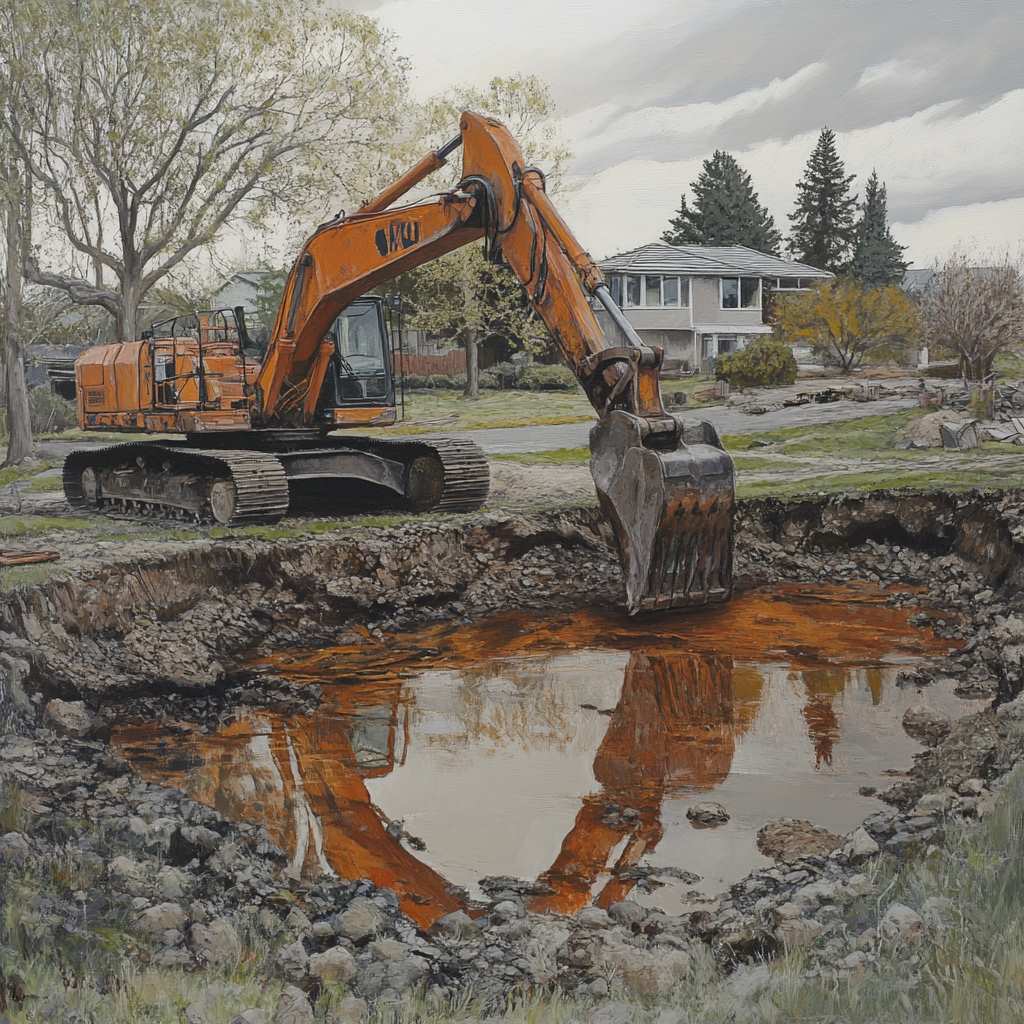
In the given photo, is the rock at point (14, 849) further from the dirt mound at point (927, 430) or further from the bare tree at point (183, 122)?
the dirt mound at point (927, 430)

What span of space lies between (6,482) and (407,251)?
6.75m

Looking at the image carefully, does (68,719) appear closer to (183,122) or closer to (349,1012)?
(349,1012)

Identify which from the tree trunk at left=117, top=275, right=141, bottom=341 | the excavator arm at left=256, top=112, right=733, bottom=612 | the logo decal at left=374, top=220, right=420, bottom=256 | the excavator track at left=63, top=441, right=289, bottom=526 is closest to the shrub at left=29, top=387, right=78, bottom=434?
the tree trunk at left=117, top=275, right=141, bottom=341

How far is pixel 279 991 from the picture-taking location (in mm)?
2887

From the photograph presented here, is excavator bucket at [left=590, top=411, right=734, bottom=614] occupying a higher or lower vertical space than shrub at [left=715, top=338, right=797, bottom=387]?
lower

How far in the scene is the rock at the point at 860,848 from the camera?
384 centimetres

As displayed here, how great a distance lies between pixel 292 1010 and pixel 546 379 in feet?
64.7

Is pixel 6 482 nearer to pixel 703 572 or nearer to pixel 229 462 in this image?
pixel 229 462

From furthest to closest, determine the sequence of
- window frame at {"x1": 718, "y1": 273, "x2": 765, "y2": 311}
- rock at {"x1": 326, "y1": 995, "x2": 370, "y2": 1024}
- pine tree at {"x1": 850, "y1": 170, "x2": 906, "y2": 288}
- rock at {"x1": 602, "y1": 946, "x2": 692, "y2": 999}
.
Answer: window frame at {"x1": 718, "y1": 273, "x2": 765, "y2": 311}, pine tree at {"x1": 850, "y1": 170, "x2": 906, "y2": 288}, rock at {"x1": 602, "y1": 946, "x2": 692, "y2": 999}, rock at {"x1": 326, "y1": 995, "x2": 370, "y2": 1024}

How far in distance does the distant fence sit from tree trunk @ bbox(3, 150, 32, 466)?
9.96 meters

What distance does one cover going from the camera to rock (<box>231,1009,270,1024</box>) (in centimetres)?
257

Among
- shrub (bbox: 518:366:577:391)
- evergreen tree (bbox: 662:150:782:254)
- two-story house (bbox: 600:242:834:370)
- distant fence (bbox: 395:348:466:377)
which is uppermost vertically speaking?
evergreen tree (bbox: 662:150:782:254)

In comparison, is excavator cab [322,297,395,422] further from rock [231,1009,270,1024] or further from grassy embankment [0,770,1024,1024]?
rock [231,1009,270,1024]

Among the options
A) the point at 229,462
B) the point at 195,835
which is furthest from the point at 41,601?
the point at 195,835
